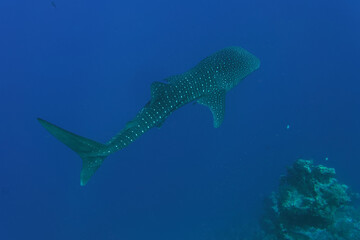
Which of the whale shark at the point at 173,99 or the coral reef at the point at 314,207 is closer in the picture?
the whale shark at the point at 173,99

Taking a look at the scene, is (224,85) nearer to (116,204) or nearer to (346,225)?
(346,225)

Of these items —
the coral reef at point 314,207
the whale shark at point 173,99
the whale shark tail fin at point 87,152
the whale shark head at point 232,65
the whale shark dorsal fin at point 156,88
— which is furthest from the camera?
the coral reef at point 314,207

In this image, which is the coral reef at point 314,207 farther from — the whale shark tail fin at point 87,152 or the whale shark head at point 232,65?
the whale shark tail fin at point 87,152

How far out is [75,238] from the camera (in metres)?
26.6

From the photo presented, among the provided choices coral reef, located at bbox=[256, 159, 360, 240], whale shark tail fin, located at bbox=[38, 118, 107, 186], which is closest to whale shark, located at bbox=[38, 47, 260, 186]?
whale shark tail fin, located at bbox=[38, 118, 107, 186]

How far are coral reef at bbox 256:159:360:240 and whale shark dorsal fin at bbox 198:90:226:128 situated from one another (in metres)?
5.45

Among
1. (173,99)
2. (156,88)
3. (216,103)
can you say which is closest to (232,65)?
(216,103)

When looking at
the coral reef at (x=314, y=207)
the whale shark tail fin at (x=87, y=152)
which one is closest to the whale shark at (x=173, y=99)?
the whale shark tail fin at (x=87, y=152)

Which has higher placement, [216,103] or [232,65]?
[232,65]

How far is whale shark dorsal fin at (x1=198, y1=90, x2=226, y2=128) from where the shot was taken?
297 inches

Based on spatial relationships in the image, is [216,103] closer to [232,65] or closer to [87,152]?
[232,65]

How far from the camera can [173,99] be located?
6.50 metres

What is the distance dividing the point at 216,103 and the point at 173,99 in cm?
153

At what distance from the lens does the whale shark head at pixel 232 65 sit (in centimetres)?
751
